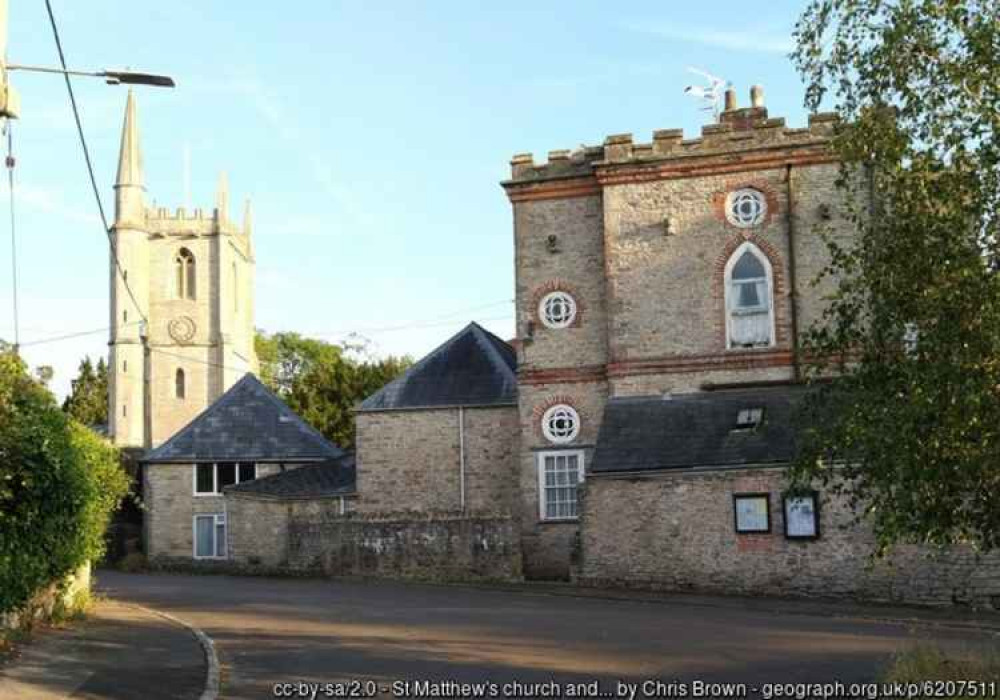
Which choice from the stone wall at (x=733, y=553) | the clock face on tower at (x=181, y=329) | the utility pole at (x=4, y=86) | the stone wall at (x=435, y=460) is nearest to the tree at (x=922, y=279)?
the utility pole at (x=4, y=86)

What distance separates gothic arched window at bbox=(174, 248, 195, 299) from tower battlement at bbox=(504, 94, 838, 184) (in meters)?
57.1

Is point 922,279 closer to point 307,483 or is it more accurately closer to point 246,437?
point 307,483

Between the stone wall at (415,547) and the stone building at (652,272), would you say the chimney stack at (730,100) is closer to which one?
the stone building at (652,272)

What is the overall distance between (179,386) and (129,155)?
16.4 metres

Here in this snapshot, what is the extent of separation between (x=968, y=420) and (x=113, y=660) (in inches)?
436

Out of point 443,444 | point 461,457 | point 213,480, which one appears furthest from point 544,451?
point 213,480

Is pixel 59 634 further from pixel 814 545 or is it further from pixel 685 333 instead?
pixel 685 333

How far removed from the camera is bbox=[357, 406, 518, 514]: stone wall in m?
35.4

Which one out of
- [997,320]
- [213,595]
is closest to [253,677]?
[997,320]

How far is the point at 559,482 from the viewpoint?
33156 mm

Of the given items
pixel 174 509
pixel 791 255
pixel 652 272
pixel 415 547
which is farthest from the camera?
pixel 174 509

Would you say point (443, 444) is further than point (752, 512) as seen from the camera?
Yes

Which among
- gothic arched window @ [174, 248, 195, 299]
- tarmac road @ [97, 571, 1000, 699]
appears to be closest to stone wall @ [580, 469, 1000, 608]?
tarmac road @ [97, 571, 1000, 699]

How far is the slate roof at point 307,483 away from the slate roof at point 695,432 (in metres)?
10.4
